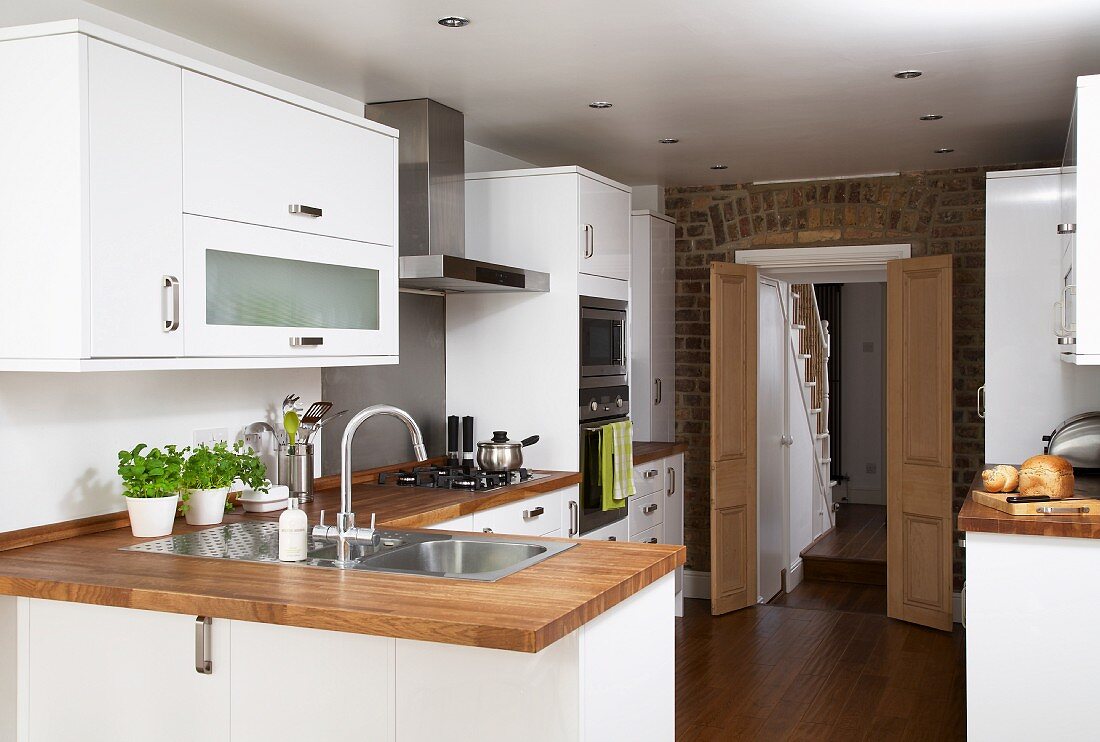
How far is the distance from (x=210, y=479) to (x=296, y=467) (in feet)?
1.52

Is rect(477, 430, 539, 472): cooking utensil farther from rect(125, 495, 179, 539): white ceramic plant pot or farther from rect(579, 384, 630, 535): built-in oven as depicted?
rect(125, 495, 179, 539): white ceramic plant pot

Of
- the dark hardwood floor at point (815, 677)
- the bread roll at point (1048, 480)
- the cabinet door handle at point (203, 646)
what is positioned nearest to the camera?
the cabinet door handle at point (203, 646)

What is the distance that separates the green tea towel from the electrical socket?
186 centimetres

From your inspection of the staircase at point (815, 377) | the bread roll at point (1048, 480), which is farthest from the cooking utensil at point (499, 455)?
the staircase at point (815, 377)

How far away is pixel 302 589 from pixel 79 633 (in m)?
0.66

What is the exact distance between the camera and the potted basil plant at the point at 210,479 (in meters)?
3.05

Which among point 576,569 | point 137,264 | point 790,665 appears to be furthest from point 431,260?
point 790,665

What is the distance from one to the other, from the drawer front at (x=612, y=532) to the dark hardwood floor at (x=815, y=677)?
0.67 metres

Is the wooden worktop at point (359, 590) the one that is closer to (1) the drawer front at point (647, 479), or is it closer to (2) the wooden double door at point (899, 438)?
(1) the drawer front at point (647, 479)

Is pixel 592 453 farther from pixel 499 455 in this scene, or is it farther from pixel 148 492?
pixel 148 492

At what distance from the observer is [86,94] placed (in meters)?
2.44

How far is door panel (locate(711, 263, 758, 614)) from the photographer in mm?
5766

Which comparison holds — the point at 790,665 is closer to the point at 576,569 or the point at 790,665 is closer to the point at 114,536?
the point at 576,569

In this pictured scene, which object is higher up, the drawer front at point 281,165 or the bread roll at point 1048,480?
the drawer front at point 281,165
